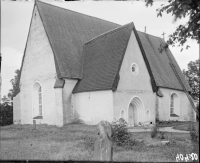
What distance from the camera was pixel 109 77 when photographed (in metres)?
18.2

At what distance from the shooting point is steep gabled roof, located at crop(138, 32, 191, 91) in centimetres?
2398

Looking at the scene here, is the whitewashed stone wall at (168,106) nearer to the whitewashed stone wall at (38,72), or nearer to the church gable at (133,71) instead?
the church gable at (133,71)

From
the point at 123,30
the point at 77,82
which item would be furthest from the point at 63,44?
the point at 123,30

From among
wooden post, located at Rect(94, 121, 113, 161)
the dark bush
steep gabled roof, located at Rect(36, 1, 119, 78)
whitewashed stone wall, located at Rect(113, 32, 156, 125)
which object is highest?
steep gabled roof, located at Rect(36, 1, 119, 78)

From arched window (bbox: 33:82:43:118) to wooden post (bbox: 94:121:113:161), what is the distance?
1721 centimetres

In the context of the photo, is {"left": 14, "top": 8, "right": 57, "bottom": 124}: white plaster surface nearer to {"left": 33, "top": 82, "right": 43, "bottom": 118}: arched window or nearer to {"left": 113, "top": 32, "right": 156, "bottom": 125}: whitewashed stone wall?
{"left": 33, "top": 82, "right": 43, "bottom": 118}: arched window

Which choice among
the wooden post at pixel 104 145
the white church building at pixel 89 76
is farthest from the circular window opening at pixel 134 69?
the wooden post at pixel 104 145

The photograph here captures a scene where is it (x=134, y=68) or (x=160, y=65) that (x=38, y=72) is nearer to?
(x=134, y=68)

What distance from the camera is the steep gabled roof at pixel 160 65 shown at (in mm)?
23984

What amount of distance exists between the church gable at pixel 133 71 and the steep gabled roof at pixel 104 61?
536 millimetres

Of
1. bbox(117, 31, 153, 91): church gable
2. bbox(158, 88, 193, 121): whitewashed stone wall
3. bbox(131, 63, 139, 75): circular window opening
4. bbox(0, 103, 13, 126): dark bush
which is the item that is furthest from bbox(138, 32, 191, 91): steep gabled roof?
bbox(0, 103, 13, 126): dark bush

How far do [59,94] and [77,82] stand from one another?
6.09 feet

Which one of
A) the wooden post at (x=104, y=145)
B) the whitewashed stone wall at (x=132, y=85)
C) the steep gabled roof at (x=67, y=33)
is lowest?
the wooden post at (x=104, y=145)

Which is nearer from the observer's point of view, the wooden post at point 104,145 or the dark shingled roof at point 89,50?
the wooden post at point 104,145
